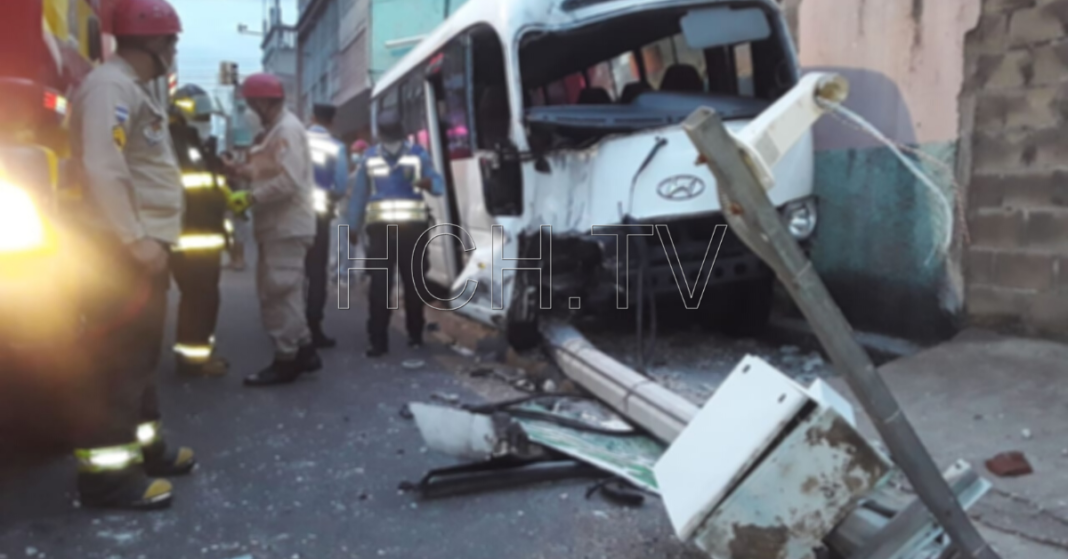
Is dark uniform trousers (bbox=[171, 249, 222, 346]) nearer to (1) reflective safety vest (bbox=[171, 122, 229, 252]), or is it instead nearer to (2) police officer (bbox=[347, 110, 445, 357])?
(1) reflective safety vest (bbox=[171, 122, 229, 252])

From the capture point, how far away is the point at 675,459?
2537mm

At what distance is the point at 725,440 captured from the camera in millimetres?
2402

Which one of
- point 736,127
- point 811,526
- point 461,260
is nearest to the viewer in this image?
point 811,526

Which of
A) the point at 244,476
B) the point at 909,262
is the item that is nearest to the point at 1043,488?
the point at 909,262

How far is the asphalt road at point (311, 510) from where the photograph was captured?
9.94 ft

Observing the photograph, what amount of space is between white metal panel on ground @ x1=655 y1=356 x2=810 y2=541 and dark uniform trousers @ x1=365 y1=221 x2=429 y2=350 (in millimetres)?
3979

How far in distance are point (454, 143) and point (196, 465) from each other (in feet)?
12.5

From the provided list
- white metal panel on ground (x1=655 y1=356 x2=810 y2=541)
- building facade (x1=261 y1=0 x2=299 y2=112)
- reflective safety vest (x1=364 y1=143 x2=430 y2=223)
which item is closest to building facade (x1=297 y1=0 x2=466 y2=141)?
building facade (x1=261 y1=0 x2=299 y2=112)

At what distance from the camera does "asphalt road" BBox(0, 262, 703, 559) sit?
3.03 meters

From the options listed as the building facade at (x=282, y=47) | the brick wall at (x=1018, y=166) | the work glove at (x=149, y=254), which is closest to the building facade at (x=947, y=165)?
the brick wall at (x=1018, y=166)

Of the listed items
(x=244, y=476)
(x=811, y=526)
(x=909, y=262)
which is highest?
(x=909, y=262)

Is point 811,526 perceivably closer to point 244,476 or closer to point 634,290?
point 244,476

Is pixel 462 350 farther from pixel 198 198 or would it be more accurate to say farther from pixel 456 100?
pixel 198 198

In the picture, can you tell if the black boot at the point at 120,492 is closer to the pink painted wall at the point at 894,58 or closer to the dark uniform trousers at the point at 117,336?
the dark uniform trousers at the point at 117,336
